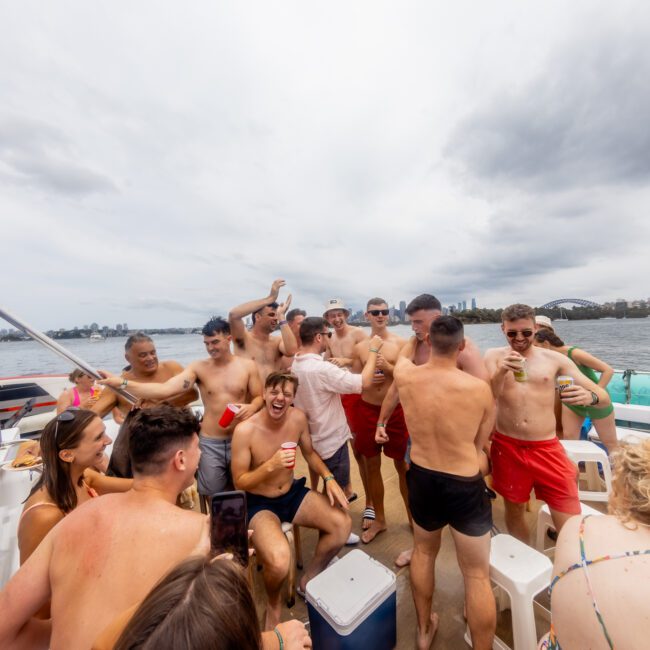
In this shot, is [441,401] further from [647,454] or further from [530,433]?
[530,433]

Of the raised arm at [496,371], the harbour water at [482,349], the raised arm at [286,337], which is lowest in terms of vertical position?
the harbour water at [482,349]

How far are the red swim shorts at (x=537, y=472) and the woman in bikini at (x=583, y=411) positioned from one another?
976mm

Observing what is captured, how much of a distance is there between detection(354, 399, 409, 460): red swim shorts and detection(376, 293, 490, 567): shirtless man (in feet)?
1.03

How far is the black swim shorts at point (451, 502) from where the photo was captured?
1.69 meters

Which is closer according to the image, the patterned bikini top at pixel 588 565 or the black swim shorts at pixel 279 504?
the patterned bikini top at pixel 588 565

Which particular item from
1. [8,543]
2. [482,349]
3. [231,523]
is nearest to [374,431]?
[231,523]

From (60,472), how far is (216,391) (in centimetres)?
136

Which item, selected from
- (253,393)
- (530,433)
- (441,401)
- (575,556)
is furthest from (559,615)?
(253,393)

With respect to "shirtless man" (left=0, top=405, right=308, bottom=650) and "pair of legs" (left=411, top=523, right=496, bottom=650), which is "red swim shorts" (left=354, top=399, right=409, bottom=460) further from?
"shirtless man" (left=0, top=405, right=308, bottom=650)

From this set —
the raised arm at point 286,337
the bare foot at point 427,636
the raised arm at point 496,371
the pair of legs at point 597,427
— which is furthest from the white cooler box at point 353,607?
the pair of legs at point 597,427

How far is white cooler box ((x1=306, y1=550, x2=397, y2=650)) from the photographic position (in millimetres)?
1565

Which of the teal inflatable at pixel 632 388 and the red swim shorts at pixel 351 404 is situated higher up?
the red swim shorts at pixel 351 404

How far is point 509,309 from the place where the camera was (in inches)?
95.3

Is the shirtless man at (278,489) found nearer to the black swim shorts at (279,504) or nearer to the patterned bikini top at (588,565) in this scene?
the black swim shorts at (279,504)
